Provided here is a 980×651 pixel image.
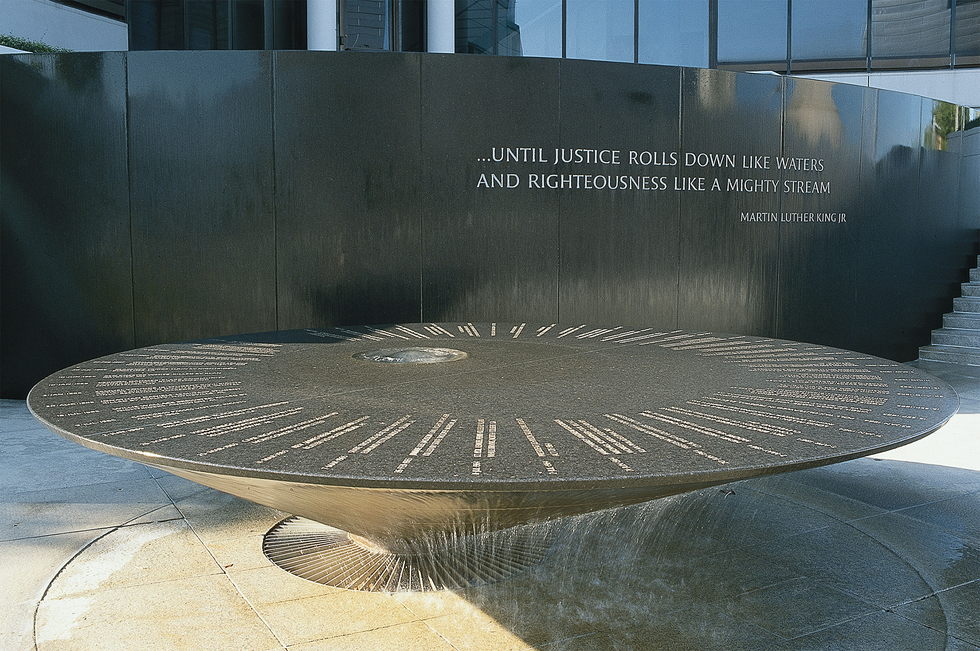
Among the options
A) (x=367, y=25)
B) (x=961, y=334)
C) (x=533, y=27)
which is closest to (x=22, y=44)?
(x=367, y=25)

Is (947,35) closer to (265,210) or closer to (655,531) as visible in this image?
(265,210)

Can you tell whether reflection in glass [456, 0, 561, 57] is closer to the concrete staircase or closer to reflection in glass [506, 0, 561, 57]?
reflection in glass [506, 0, 561, 57]

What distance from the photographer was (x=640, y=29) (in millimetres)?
20594

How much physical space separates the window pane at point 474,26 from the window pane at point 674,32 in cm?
369

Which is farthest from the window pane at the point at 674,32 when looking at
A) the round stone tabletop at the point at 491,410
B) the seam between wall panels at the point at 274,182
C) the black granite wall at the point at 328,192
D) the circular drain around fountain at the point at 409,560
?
the circular drain around fountain at the point at 409,560

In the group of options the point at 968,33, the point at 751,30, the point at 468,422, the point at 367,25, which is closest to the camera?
the point at 468,422

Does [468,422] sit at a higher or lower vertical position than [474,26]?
lower

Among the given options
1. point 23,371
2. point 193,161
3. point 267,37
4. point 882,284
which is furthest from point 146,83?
point 267,37

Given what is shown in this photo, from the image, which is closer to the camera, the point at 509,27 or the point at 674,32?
the point at 509,27

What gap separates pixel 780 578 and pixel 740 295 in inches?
215

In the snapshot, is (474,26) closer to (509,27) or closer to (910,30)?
(509,27)

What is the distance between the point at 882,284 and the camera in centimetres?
993

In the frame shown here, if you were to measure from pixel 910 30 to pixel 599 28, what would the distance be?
8.04m

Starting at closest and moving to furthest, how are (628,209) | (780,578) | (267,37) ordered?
(780,578), (628,209), (267,37)
